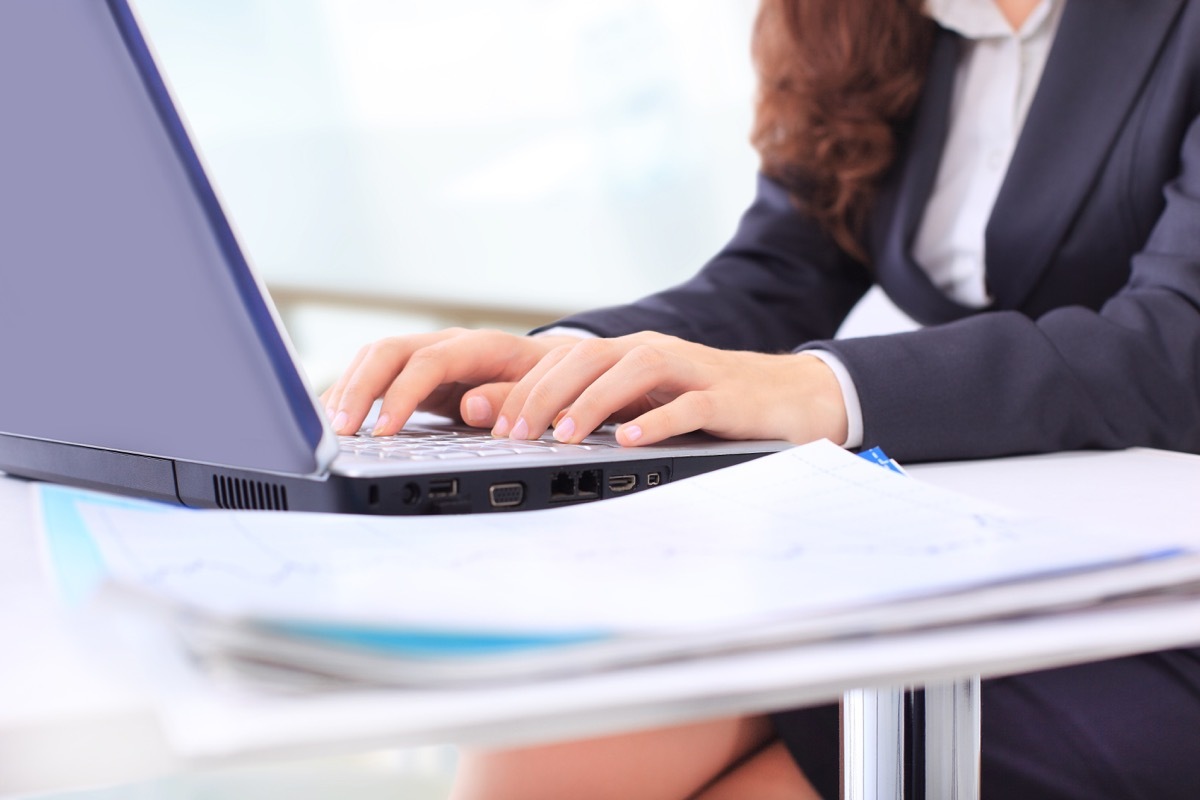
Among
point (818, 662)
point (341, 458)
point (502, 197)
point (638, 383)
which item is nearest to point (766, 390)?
point (638, 383)

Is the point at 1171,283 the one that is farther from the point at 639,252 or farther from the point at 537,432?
the point at 639,252

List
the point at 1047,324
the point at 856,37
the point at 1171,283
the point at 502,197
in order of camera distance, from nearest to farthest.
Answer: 1. the point at 1047,324
2. the point at 1171,283
3. the point at 856,37
4. the point at 502,197

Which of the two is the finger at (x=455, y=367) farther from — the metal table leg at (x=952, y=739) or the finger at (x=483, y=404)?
the metal table leg at (x=952, y=739)

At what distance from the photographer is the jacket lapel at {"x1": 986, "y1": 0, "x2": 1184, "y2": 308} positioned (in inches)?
43.4

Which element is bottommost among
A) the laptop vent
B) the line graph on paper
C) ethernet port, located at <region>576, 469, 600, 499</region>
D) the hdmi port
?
the hdmi port

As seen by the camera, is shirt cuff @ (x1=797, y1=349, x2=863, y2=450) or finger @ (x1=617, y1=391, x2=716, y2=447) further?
shirt cuff @ (x1=797, y1=349, x2=863, y2=450)

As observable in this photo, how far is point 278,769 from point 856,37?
130cm

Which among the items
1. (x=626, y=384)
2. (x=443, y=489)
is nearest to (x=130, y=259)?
(x=443, y=489)

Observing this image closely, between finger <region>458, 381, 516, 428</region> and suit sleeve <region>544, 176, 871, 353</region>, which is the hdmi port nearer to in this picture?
finger <region>458, 381, 516, 428</region>

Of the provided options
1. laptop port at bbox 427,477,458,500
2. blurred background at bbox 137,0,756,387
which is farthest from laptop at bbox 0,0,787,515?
blurred background at bbox 137,0,756,387

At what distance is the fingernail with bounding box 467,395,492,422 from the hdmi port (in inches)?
7.1

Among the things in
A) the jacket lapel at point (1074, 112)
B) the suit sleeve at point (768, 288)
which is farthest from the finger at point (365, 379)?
the jacket lapel at point (1074, 112)

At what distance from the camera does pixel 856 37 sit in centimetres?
135

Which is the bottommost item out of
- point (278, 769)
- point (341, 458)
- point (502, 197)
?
point (278, 769)
